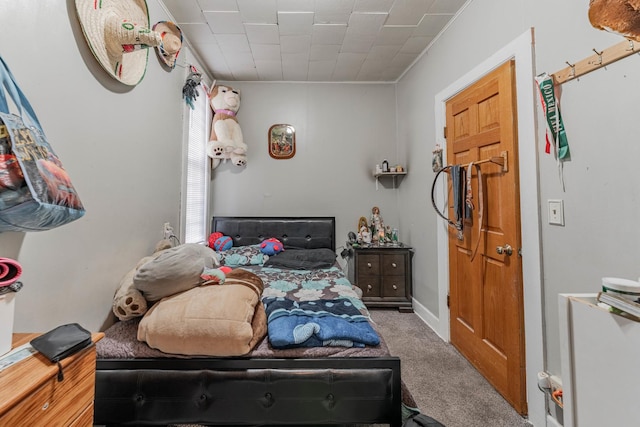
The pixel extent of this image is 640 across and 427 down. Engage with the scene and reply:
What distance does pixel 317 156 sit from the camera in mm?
3504

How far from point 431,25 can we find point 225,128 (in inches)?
95.8

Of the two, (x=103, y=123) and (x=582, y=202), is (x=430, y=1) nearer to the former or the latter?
(x=582, y=202)

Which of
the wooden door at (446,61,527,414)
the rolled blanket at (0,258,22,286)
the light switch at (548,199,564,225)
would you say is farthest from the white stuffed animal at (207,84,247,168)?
the light switch at (548,199,564,225)

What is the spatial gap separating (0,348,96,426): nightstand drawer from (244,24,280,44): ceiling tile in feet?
8.66

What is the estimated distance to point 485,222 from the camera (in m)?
1.90

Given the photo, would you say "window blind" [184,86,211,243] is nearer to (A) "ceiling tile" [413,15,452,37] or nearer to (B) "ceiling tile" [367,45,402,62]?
(B) "ceiling tile" [367,45,402,62]

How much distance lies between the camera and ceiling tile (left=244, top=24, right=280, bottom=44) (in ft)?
7.73

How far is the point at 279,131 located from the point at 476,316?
2973 mm

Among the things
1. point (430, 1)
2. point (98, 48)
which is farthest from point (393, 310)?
point (98, 48)

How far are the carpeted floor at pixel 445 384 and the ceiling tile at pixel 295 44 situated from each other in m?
2.99

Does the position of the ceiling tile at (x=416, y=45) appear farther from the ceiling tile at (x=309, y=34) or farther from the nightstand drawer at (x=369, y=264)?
the nightstand drawer at (x=369, y=264)

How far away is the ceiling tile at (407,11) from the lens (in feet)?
6.82

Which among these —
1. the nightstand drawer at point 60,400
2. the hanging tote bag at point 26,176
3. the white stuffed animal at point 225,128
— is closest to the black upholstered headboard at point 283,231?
the white stuffed animal at point 225,128

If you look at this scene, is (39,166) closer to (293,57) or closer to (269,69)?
(293,57)
